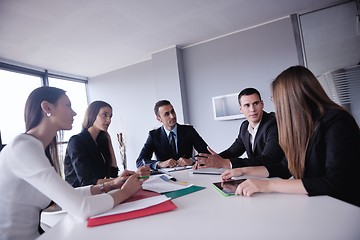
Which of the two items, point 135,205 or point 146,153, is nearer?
point 135,205

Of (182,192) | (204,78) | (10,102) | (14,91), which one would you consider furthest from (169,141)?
(14,91)

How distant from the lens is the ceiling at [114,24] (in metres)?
2.88

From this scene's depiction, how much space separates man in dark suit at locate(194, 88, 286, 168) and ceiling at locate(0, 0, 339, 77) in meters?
1.74

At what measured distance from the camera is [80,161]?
180 cm

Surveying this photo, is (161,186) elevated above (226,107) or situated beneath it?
situated beneath

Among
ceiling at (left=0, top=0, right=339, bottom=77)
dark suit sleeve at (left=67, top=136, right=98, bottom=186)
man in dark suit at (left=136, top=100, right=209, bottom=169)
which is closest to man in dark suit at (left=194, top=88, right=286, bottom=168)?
man in dark suit at (left=136, top=100, right=209, bottom=169)

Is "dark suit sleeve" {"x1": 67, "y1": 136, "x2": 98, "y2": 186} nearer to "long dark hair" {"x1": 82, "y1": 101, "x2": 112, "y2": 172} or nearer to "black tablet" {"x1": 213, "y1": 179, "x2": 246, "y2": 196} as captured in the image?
"long dark hair" {"x1": 82, "y1": 101, "x2": 112, "y2": 172}

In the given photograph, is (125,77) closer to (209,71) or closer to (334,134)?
(209,71)

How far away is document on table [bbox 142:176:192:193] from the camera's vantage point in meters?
1.19

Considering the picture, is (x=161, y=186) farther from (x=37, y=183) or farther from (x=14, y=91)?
(x=14, y=91)

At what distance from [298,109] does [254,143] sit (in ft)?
3.38

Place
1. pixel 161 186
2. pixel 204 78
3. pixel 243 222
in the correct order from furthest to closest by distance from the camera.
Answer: pixel 204 78 < pixel 161 186 < pixel 243 222

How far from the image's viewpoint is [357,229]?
0.59 m

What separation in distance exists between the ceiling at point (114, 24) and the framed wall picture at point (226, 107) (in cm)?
115
